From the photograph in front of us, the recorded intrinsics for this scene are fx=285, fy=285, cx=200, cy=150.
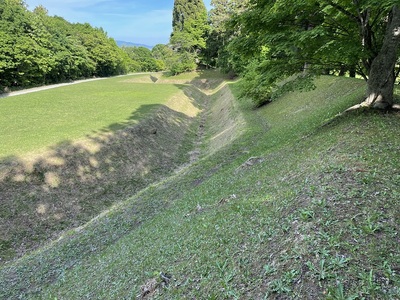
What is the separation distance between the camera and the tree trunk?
8984 mm

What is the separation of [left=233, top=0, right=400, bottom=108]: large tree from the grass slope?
1700 mm

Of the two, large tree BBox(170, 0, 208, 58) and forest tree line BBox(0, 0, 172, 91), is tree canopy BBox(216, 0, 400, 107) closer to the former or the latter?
forest tree line BBox(0, 0, 172, 91)

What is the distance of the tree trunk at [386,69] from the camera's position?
8.98 meters

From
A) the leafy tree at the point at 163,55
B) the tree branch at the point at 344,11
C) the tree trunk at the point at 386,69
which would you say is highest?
the leafy tree at the point at 163,55

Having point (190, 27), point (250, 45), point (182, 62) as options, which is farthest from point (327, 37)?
point (190, 27)

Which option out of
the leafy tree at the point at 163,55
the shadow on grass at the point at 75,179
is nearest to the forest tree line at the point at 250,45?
the leafy tree at the point at 163,55

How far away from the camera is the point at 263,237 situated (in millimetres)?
5395

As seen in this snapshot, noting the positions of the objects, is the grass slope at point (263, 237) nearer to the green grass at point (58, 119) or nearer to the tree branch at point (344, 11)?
the tree branch at point (344, 11)

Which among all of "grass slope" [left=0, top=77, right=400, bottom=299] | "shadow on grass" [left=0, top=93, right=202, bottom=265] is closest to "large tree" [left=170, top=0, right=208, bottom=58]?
"shadow on grass" [left=0, top=93, right=202, bottom=265]

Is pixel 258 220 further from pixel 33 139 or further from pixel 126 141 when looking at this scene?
pixel 33 139

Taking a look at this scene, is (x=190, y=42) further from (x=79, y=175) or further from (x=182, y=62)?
(x=79, y=175)

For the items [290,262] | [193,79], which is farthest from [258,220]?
[193,79]

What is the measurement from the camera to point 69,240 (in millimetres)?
11094

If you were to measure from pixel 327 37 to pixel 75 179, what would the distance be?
1390 centimetres
